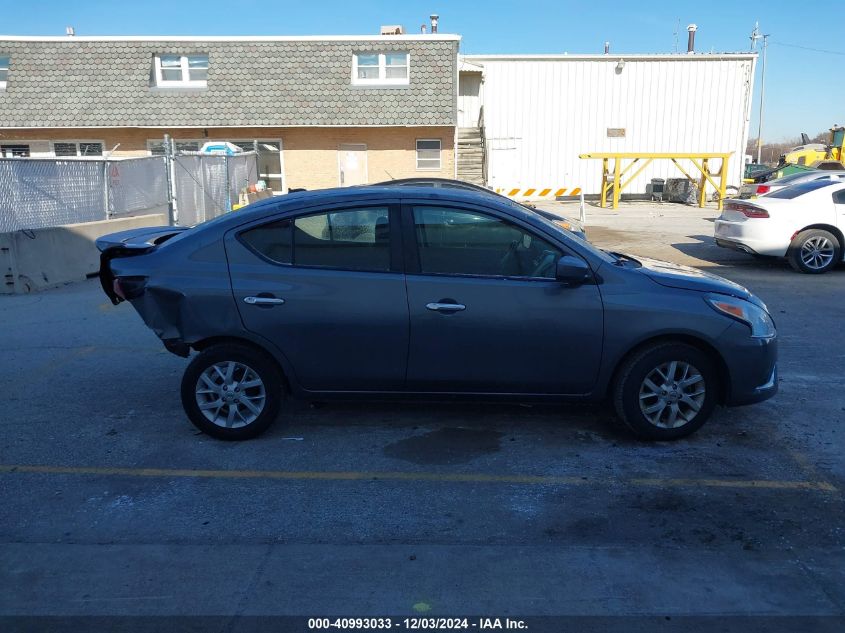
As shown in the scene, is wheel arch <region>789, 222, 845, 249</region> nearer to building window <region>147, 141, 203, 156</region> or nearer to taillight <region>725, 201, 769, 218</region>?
taillight <region>725, 201, 769, 218</region>

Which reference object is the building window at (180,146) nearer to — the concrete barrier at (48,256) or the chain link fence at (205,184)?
the chain link fence at (205,184)

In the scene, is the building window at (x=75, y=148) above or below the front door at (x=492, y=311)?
above

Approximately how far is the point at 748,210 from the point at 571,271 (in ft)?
28.9

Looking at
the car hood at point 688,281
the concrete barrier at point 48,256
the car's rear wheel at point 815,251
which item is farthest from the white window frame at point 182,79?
the car hood at point 688,281

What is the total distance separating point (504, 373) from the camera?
4.85 m

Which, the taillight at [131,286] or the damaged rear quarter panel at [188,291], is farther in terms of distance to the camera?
the taillight at [131,286]

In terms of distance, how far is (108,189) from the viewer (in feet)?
41.5

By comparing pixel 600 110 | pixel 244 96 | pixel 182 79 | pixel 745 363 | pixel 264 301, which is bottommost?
pixel 745 363

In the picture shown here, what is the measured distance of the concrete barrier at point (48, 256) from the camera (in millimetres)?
10164

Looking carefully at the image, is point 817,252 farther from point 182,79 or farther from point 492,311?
point 182,79

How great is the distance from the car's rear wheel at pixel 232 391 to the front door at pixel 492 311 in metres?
0.97

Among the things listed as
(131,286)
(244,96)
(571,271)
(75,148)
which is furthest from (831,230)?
(75,148)

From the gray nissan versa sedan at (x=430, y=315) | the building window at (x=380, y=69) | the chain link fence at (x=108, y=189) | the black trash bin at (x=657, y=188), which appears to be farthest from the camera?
the black trash bin at (x=657, y=188)

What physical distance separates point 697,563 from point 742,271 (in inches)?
380
